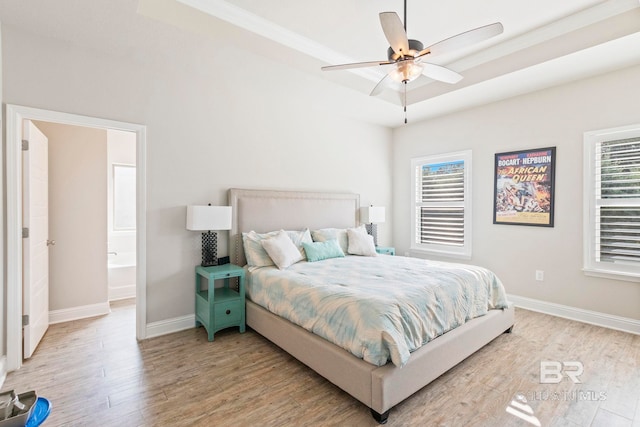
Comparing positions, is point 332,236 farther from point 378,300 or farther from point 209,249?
point 378,300

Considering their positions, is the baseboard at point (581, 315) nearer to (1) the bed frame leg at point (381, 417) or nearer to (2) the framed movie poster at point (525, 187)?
(2) the framed movie poster at point (525, 187)

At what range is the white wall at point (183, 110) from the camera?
2.65 meters

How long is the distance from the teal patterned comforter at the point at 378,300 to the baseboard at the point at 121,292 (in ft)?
7.90

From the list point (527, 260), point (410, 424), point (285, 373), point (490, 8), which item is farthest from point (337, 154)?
point (410, 424)

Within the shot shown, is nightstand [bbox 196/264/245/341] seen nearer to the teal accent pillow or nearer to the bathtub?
the teal accent pillow

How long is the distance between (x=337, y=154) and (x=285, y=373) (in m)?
3.25

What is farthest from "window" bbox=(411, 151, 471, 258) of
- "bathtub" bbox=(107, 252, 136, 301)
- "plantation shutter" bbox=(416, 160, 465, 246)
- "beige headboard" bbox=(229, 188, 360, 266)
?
"bathtub" bbox=(107, 252, 136, 301)

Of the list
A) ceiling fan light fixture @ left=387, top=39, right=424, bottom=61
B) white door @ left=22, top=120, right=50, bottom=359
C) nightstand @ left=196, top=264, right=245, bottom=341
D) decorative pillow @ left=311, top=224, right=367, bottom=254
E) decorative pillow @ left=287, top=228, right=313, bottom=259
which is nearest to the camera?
ceiling fan light fixture @ left=387, top=39, right=424, bottom=61

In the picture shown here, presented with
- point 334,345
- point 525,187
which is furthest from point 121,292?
point 525,187

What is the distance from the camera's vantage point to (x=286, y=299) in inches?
106

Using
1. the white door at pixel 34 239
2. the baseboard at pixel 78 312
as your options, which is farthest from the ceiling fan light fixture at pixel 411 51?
the baseboard at pixel 78 312

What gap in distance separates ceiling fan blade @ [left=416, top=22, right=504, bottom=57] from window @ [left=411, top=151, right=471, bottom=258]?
273cm

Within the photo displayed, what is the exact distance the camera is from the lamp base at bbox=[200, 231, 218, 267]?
11.0 ft

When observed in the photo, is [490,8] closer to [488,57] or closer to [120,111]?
[488,57]
